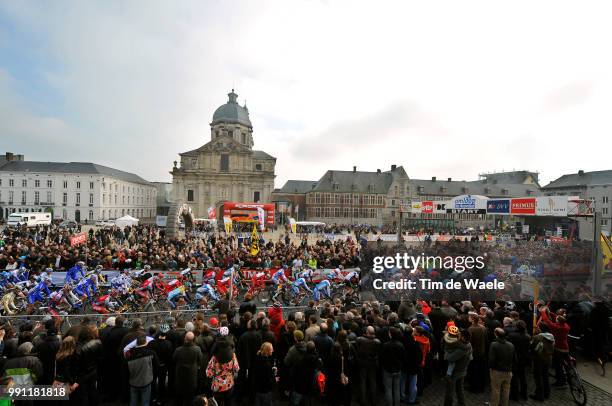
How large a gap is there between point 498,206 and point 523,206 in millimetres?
2512

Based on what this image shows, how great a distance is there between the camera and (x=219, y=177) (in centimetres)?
6400

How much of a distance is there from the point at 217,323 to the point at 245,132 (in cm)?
7146

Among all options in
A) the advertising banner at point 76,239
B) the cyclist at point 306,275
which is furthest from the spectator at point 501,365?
the advertising banner at point 76,239

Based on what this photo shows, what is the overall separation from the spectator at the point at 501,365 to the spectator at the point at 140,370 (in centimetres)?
588

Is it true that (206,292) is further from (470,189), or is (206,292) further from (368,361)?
(470,189)

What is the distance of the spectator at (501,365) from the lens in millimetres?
5805

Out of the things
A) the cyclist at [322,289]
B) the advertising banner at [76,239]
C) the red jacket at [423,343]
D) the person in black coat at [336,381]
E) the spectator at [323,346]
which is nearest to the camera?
the person in black coat at [336,381]

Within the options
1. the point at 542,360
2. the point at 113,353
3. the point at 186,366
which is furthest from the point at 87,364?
the point at 542,360

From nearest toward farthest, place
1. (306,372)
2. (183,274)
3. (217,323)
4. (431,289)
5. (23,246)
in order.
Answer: (306,372) < (217,323) < (431,289) < (183,274) < (23,246)

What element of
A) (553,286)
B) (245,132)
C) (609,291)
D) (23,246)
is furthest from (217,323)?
(245,132)

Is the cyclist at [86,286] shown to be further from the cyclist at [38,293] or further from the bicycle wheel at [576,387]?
the bicycle wheel at [576,387]

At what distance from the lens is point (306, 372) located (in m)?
5.48

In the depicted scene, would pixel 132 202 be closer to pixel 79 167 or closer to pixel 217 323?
pixel 79 167

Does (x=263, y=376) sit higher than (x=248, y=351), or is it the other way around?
(x=248, y=351)
